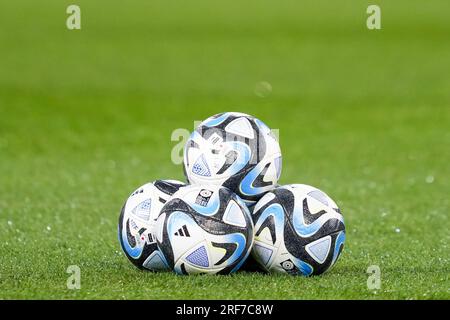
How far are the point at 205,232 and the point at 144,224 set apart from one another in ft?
2.36

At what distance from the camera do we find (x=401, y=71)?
2564cm

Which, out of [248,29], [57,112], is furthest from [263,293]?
[248,29]

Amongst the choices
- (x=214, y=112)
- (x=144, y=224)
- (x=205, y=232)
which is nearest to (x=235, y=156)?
(x=205, y=232)

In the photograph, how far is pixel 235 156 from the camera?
7.92 m

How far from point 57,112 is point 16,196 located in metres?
7.75

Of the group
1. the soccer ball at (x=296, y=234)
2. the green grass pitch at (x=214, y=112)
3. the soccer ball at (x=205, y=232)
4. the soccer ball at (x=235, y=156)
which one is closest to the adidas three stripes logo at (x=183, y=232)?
the soccer ball at (x=205, y=232)

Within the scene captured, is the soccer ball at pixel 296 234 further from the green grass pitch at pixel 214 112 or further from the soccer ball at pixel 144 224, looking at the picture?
the soccer ball at pixel 144 224

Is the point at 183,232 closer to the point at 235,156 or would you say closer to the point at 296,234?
the point at 235,156

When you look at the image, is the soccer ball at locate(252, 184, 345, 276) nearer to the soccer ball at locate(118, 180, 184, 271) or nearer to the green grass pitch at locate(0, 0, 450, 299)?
the green grass pitch at locate(0, 0, 450, 299)

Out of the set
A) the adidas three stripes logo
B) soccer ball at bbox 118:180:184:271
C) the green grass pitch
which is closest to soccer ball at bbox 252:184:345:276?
the green grass pitch

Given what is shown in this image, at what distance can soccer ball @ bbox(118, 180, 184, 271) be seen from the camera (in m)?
8.00

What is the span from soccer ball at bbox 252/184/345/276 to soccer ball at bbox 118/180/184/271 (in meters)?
0.83

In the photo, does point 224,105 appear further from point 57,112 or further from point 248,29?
point 248,29

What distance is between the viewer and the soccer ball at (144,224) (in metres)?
8.00
